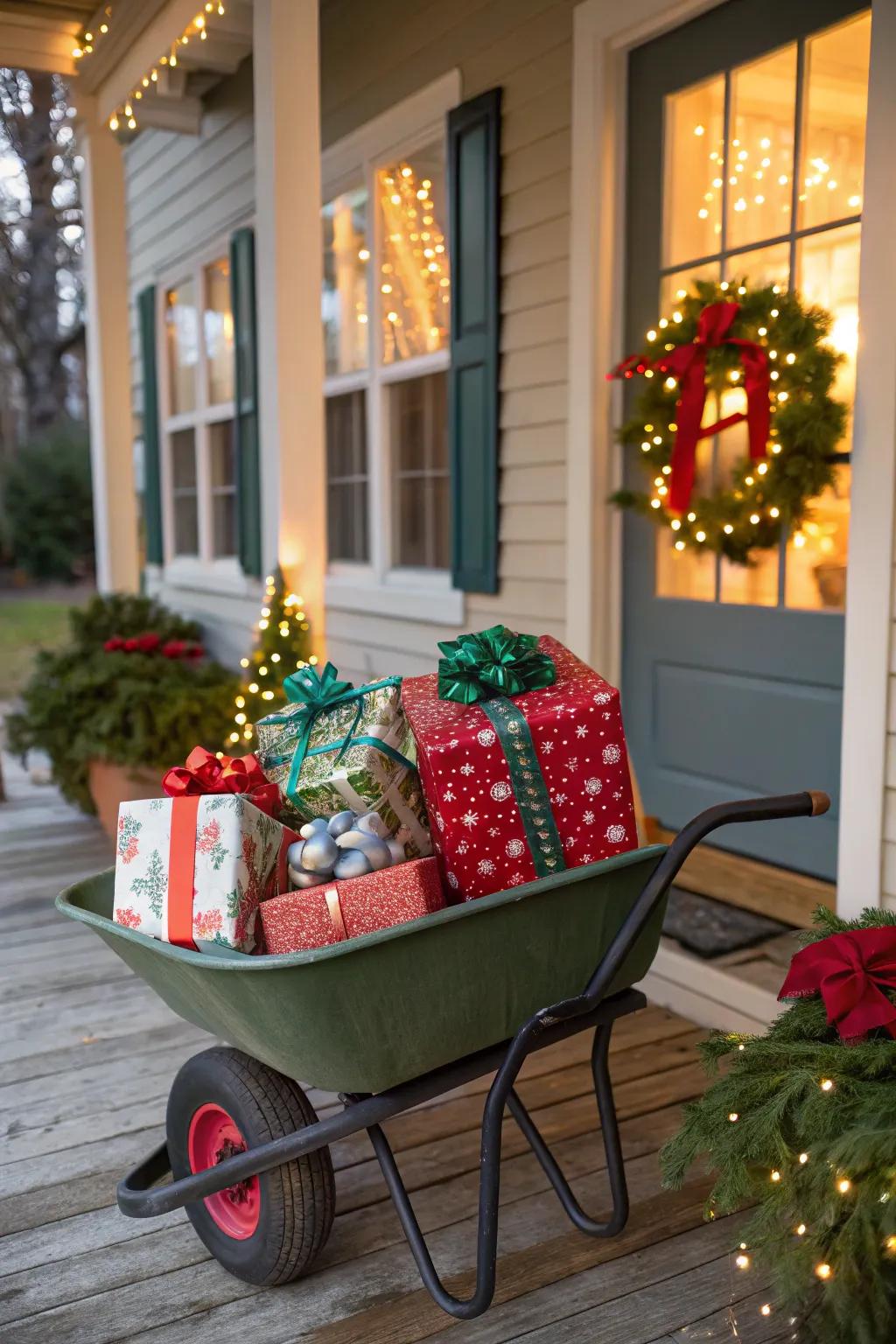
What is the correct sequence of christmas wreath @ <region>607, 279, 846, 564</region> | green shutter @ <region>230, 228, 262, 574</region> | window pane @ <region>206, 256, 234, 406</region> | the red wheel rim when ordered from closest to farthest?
the red wheel rim
christmas wreath @ <region>607, 279, 846, 564</region>
green shutter @ <region>230, 228, 262, 574</region>
window pane @ <region>206, 256, 234, 406</region>

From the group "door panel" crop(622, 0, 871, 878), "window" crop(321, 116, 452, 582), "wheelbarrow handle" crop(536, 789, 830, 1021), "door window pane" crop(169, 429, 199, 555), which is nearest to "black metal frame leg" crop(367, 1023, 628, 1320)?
"wheelbarrow handle" crop(536, 789, 830, 1021)

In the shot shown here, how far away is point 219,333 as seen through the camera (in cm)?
591

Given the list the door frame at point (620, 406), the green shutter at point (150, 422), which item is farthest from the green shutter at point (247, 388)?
the door frame at point (620, 406)

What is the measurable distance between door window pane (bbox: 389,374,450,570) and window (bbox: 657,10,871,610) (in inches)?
50.4

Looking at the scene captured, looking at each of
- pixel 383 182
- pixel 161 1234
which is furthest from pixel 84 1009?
pixel 383 182

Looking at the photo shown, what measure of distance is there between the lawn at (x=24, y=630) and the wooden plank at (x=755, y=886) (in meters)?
7.93

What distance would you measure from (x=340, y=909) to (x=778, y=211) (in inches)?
88.2

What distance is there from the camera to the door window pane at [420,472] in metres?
4.37

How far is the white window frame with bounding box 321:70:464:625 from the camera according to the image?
4.11 metres

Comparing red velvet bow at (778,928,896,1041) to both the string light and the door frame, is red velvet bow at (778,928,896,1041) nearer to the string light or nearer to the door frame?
the door frame

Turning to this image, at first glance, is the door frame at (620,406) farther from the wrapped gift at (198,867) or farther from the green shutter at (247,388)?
the green shutter at (247,388)

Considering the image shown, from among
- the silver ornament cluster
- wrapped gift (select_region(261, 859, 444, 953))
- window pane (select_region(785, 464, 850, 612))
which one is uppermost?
window pane (select_region(785, 464, 850, 612))

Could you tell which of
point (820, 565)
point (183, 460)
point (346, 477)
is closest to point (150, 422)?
point (183, 460)

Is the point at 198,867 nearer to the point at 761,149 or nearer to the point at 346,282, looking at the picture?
the point at 761,149
